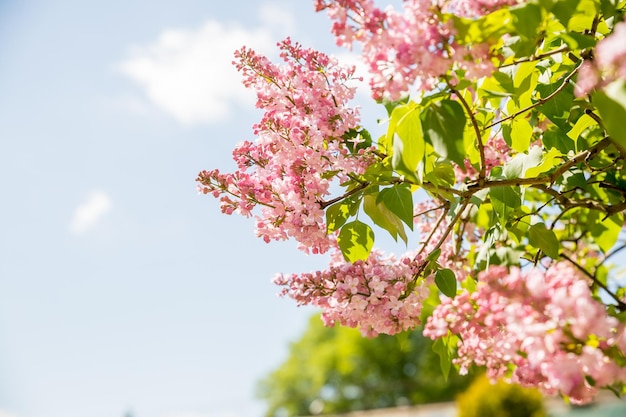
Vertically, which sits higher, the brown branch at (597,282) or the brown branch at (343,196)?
the brown branch at (343,196)

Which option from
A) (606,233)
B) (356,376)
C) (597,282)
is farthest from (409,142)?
(356,376)

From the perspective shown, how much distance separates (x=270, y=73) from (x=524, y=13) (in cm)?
72

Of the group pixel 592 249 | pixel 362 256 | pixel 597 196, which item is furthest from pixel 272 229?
pixel 592 249

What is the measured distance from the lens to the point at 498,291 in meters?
0.96

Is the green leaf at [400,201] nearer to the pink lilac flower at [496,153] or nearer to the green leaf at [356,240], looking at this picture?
the green leaf at [356,240]

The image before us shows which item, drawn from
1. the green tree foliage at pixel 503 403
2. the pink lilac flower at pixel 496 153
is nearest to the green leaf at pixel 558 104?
Result: the pink lilac flower at pixel 496 153

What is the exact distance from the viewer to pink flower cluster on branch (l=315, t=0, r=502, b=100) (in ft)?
3.47

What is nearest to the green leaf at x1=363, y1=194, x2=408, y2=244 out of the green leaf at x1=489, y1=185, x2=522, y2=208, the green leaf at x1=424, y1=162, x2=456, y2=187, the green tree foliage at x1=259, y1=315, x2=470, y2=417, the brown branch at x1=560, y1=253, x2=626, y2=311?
the green leaf at x1=424, y1=162, x2=456, y2=187

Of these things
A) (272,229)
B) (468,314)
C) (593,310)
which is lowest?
(593,310)

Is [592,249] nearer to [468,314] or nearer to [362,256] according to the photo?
[468,314]

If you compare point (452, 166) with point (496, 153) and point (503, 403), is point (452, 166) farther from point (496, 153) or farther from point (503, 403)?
point (503, 403)

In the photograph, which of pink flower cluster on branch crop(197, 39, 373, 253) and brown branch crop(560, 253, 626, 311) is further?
brown branch crop(560, 253, 626, 311)

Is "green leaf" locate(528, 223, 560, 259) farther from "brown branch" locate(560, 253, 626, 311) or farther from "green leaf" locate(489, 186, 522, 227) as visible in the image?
"brown branch" locate(560, 253, 626, 311)

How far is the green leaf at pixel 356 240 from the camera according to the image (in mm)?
1623
